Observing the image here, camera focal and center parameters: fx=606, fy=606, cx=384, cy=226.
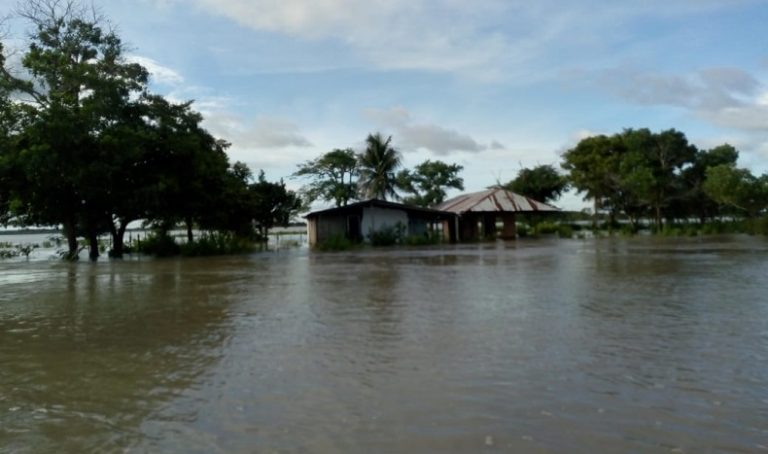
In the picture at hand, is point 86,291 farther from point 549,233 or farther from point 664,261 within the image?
point 549,233

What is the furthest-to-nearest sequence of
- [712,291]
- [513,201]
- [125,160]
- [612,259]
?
[513,201], [125,160], [612,259], [712,291]

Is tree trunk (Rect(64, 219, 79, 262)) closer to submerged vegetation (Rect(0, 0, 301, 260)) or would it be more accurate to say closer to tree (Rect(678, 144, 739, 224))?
submerged vegetation (Rect(0, 0, 301, 260))

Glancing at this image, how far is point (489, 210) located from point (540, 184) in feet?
45.3

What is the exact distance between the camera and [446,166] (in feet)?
158

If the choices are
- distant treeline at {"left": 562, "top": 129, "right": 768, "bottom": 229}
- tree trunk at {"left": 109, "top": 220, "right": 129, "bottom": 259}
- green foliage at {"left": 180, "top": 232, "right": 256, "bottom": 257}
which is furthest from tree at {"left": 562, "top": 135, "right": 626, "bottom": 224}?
tree trunk at {"left": 109, "top": 220, "right": 129, "bottom": 259}

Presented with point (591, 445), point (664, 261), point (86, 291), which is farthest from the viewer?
point (664, 261)

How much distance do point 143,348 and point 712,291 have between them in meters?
9.31

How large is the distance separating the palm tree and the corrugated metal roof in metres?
5.81

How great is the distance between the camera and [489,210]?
Answer: 35938mm

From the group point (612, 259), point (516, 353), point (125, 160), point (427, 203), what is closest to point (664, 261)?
point (612, 259)

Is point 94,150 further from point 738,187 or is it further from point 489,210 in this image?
point 738,187

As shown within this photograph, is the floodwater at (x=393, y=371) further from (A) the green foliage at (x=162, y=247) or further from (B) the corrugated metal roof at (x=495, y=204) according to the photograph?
(B) the corrugated metal roof at (x=495, y=204)

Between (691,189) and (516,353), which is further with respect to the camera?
(691,189)

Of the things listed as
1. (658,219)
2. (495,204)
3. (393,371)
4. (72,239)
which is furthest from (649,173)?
(393,371)
